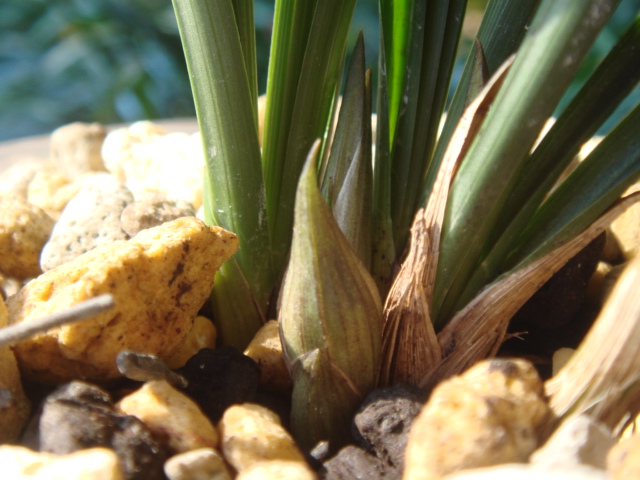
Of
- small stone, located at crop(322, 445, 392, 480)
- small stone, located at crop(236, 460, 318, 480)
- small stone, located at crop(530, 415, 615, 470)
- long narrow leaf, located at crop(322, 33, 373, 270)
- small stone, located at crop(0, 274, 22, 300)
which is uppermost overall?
long narrow leaf, located at crop(322, 33, 373, 270)

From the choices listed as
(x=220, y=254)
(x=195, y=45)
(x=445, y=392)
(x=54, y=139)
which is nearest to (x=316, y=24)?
(x=195, y=45)

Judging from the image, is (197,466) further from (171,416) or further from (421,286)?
(421,286)

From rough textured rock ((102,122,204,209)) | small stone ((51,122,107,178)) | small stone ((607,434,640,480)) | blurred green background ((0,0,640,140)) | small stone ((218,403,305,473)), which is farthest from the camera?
blurred green background ((0,0,640,140))

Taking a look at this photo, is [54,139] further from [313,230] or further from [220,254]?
[313,230]

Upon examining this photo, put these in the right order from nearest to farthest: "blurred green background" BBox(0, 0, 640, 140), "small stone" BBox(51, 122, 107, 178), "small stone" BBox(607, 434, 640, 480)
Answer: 1. "small stone" BBox(607, 434, 640, 480)
2. "small stone" BBox(51, 122, 107, 178)
3. "blurred green background" BBox(0, 0, 640, 140)

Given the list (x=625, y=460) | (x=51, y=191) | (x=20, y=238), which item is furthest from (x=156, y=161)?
(x=625, y=460)

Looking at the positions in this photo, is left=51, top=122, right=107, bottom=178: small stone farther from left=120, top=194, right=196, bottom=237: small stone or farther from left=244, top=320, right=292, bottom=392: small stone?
left=244, top=320, right=292, bottom=392: small stone

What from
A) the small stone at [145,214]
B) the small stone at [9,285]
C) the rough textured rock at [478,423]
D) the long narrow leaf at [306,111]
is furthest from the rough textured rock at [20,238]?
the rough textured rock at [478,423]

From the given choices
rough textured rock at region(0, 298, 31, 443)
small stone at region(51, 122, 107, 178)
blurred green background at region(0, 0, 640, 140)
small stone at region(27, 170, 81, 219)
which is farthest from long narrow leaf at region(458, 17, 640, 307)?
blurred green background at region(0, 0, 640, 140)
